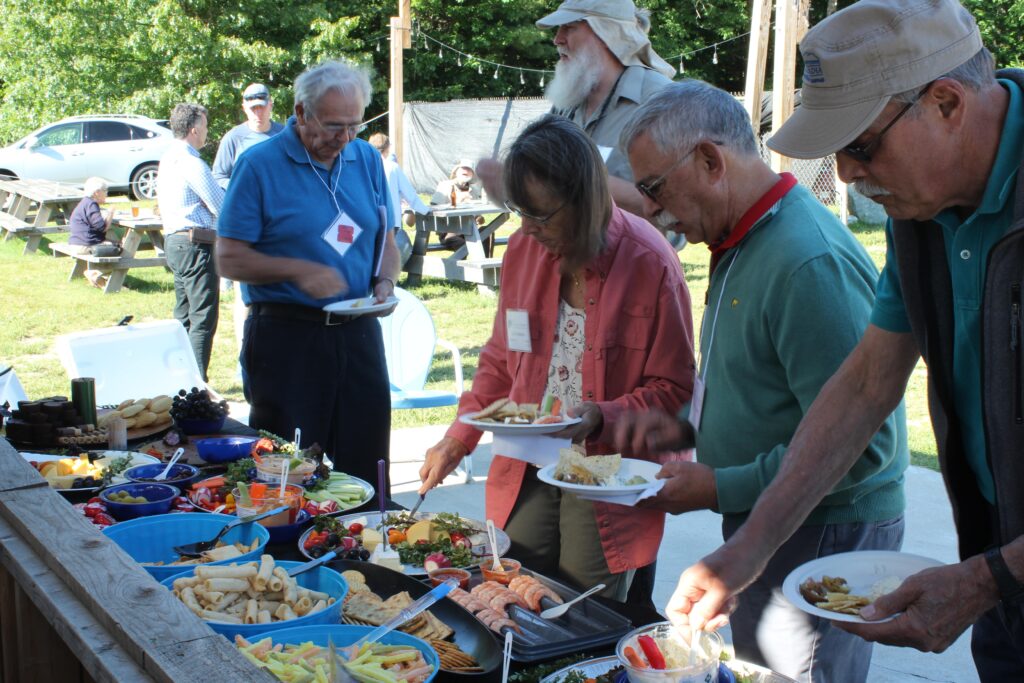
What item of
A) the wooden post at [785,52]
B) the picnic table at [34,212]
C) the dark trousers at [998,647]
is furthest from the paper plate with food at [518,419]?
the picnic table at [34,212]

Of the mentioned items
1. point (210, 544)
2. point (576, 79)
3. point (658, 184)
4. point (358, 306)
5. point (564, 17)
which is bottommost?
point (210, 544)

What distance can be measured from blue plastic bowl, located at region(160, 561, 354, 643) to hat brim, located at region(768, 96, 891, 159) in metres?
1.06

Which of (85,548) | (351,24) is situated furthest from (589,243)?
(351,24)

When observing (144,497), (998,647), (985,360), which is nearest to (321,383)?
(144,497)

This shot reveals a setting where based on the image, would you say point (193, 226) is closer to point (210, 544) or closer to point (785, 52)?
point (210, 544)

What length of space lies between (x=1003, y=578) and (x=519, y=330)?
1.46 metres

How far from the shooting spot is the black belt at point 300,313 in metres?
3.63

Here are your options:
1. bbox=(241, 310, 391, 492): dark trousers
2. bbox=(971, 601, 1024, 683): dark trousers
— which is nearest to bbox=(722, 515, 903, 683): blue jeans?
bbox=(971, 601, 1024, 683): dark trousers

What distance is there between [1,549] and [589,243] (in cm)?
142

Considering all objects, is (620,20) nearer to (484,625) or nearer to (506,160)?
(506,160)

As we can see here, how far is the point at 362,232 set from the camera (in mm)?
3793

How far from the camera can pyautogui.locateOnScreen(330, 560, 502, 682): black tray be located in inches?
66.5

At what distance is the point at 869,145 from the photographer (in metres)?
1.47

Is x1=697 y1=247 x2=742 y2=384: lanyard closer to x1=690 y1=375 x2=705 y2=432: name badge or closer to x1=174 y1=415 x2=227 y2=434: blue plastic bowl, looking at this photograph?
x1=690 y1=375 x2=705 y2=432: name badge
